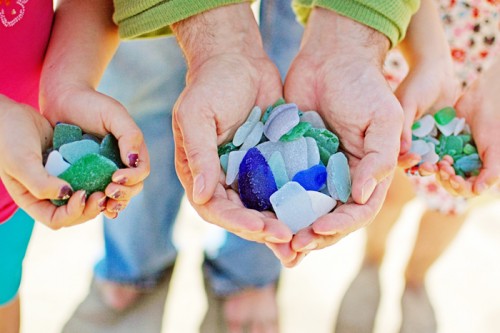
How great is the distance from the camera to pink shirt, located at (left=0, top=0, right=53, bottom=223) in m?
0.95

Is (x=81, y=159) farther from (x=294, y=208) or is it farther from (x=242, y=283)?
(x=242, y=283)

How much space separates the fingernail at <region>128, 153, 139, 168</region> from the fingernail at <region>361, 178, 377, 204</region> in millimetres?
351

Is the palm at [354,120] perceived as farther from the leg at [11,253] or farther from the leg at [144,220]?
the leg at [11,253]

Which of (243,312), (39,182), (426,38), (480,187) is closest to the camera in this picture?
(39,182)

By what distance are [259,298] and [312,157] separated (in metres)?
0.66

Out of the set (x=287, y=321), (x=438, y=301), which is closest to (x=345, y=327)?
(x=287, y=321)

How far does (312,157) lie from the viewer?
1009 millimetres

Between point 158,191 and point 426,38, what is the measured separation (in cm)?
77

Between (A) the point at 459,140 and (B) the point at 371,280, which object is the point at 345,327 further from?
(A) the point at 459,140

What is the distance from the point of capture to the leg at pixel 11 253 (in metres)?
1.10

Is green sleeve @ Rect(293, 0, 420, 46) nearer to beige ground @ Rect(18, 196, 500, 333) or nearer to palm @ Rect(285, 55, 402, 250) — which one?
palm @ Rect(285, 55, 402, 250)

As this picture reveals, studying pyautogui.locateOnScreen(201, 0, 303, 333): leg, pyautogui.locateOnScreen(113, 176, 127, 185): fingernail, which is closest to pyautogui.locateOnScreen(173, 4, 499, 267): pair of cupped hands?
pyautogui.locateOnScreen(113, 176, 127, 185): fingernail

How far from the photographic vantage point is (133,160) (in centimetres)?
89


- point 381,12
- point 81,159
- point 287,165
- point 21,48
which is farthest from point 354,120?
point 21,48
